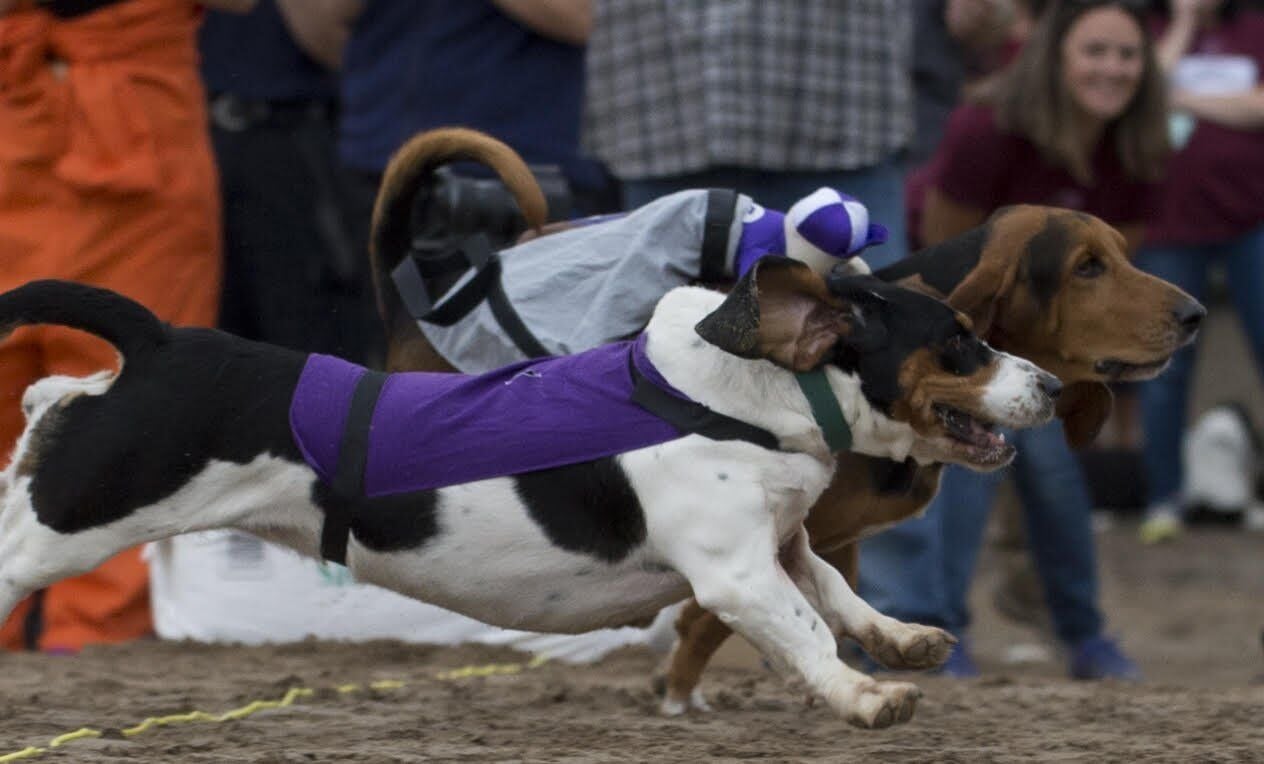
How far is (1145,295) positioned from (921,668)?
117 cm

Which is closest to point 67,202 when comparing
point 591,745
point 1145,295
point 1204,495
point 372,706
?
point 372,706

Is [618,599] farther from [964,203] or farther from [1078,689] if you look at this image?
[964,203]

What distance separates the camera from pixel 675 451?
14.1 feet

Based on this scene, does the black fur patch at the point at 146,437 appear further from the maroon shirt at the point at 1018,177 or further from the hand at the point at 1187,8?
the hand at the point at 1187,8

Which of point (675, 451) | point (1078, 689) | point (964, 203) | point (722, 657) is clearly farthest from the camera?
point (964, 203)

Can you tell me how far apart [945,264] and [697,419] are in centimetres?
107

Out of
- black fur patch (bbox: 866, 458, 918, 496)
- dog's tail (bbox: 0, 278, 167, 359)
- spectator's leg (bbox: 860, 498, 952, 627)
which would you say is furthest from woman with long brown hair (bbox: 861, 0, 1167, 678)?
dog's tail (bbox: 0, 278, 167, 359)

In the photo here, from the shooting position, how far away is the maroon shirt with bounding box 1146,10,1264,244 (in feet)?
30.1

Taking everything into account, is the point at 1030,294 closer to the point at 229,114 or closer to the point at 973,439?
the point at 973,439

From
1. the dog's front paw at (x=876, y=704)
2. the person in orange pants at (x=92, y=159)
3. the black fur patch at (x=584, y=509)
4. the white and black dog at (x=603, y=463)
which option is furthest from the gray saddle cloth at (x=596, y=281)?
the person in orange pants at (x=92, y=159)

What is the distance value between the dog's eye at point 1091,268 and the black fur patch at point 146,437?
6.10 ft

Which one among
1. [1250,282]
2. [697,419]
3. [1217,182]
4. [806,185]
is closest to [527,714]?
[697,419]

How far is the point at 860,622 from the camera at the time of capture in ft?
15.0

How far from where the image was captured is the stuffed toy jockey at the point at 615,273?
5090 millimetres
